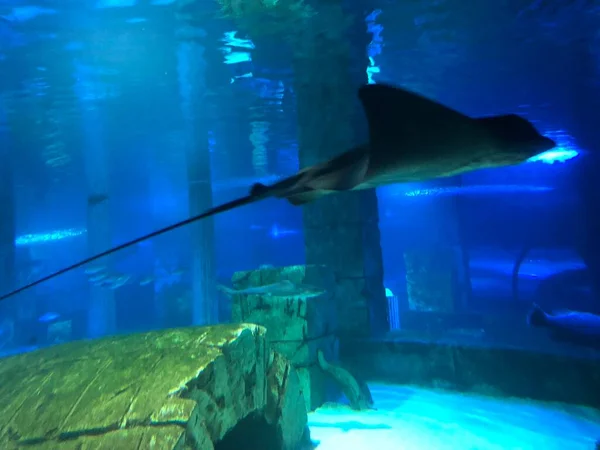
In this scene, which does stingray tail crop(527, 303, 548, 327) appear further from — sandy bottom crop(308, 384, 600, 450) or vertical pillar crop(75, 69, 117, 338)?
vertical pillar crop(75, 69, 117, 338)

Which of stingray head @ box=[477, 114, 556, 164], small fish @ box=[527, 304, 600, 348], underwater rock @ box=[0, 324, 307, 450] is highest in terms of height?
stingray head @ box=[477, 114, 556, 164]

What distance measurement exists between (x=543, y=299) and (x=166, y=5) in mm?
20330

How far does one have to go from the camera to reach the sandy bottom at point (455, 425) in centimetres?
595

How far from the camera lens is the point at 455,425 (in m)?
6.69

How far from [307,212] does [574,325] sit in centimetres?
663

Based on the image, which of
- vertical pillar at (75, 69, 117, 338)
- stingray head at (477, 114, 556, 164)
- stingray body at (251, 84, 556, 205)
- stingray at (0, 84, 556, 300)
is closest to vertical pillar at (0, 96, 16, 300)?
vertical pillar at (75, 69, 117, 338)

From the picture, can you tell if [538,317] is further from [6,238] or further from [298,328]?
[6,238]

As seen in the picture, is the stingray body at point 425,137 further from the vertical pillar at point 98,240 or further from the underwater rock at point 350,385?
the vertical pillar at point 98,240

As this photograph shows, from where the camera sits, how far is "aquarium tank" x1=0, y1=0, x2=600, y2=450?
139 inches

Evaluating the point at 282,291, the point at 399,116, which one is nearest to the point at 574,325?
the point at 282,291

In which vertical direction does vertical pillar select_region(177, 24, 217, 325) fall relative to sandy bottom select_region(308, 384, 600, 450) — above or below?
above

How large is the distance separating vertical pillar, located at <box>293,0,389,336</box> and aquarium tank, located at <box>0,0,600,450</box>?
0.05 m

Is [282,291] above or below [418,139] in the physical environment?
below

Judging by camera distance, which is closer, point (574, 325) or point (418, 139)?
point (418, 139)
